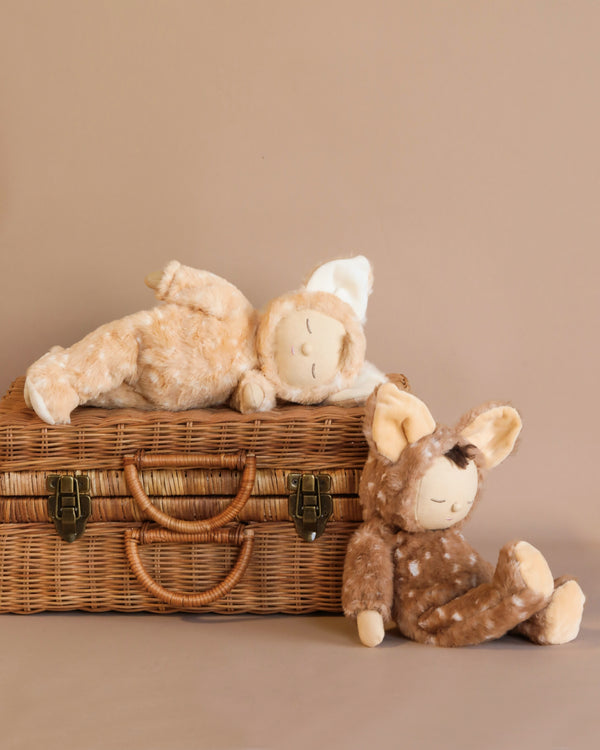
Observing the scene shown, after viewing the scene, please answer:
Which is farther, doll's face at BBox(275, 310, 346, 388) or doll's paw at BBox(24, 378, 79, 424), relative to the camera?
doll's face at BBox(275, 310, 346, 388)

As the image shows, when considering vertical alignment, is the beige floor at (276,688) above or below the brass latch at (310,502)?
below

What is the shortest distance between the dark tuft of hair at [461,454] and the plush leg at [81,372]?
2.25ft

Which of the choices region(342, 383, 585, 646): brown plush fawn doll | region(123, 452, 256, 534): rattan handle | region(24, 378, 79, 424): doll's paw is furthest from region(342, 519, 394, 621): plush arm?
region(24, 378, 79, 424): doll's paw

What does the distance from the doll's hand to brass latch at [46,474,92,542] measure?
0.59 m

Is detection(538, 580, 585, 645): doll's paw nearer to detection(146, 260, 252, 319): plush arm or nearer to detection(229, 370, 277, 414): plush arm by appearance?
detection(229, 370, 277, 414): plush arm

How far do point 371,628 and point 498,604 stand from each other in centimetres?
23

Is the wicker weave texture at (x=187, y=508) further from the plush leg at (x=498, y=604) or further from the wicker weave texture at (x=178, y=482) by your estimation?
the plush leg at (x=498, y=604)

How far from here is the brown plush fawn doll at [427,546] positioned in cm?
178

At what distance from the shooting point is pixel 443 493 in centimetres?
182

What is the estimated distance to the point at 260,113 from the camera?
2.64 m

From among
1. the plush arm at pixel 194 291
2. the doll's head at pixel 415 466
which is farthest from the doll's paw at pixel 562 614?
the plush arm at pixel 194 291

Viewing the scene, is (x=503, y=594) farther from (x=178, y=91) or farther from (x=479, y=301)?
(x=178, y=91)

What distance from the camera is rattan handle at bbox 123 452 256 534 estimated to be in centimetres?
194

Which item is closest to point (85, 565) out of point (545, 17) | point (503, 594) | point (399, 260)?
point (503, 594)
